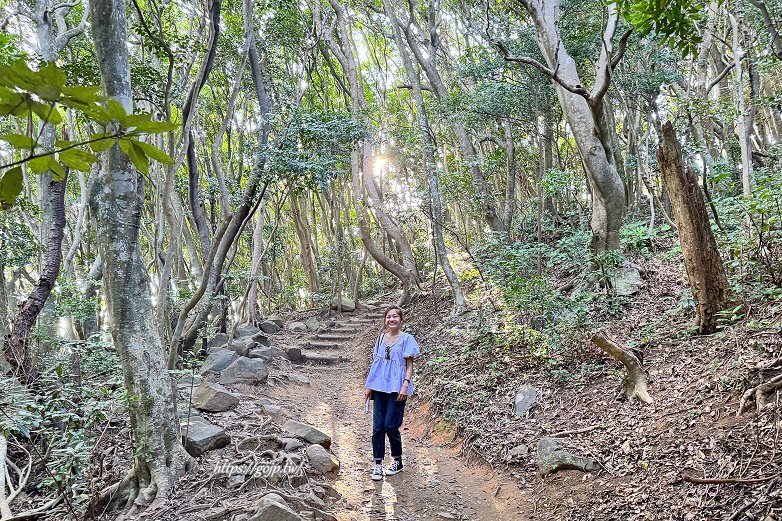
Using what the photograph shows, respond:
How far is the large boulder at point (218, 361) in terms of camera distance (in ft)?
27.0

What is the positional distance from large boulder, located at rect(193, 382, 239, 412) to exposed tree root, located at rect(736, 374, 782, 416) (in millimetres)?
5205

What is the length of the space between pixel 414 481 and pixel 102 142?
4.36 meters

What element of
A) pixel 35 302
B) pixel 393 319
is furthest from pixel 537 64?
pixel 35 302

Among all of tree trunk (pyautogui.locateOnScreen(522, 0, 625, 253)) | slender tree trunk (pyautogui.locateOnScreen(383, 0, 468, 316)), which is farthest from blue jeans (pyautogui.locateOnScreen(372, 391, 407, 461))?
slender tree trunk (pyautogui.locateOnScreen(383, 0, 468, 316))

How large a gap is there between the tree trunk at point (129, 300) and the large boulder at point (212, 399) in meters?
1.92

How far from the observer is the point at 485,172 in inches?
446

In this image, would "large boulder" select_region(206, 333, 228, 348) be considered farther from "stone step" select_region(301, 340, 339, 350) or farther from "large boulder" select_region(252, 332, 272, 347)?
"stone step" select_region(301, 340, 339, 350)

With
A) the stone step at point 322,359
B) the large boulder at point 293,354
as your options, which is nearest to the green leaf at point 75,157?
the large boulder at point 293,354

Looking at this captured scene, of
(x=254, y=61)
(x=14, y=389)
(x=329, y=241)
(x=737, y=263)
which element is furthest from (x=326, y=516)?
(x=329, y=241)

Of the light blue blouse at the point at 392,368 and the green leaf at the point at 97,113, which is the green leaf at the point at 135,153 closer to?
the green leaf at the point at 97,113

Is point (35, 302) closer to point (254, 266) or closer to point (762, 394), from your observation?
point (254, 266)

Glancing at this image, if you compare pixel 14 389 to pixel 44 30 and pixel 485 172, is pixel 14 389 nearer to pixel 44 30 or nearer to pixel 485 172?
pixel 44 30

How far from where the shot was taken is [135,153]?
0.90 m

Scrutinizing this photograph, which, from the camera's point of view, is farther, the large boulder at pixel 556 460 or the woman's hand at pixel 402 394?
the woman's hand at pixel 402 394
